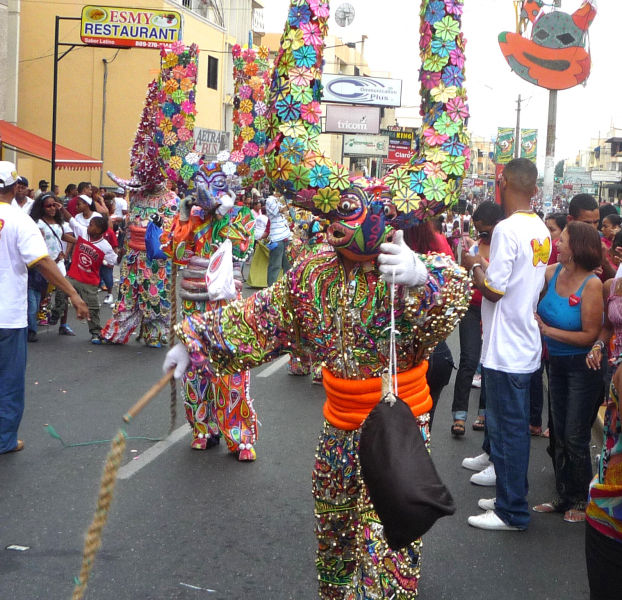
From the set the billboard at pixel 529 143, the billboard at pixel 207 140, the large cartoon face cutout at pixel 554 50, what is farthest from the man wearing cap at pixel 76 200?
the billboard at pixel 529 143

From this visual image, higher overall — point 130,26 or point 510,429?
point 130,26

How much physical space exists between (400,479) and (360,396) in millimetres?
657

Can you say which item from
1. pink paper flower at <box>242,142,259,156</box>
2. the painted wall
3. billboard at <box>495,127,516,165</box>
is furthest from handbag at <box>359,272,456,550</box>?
billboard at <box>495,127,516,165</box>

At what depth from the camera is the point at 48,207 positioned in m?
→ 10.8

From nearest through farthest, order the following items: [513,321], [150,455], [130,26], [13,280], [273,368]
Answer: [513,321], [13,280], [150,455], [273,368], [130,26]

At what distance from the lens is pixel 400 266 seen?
2990mm

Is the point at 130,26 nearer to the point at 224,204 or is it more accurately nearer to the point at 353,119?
the point at 353,119

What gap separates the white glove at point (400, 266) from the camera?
299cm

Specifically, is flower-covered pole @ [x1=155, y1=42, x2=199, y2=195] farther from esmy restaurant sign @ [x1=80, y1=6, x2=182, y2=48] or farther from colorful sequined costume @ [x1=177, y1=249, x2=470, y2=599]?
esmy restaurant sign @ [x1=80, y1=6, x2=182, y2=48]

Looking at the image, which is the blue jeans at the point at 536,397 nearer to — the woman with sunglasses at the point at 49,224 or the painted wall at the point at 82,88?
the woman with sunglasses at the point at 49,224

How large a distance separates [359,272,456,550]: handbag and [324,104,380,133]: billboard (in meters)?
25.0

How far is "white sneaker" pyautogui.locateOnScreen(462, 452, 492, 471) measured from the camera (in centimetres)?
621

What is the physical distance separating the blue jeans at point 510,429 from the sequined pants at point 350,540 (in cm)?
158

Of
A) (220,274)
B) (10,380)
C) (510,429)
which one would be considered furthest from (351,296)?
(10,380)
